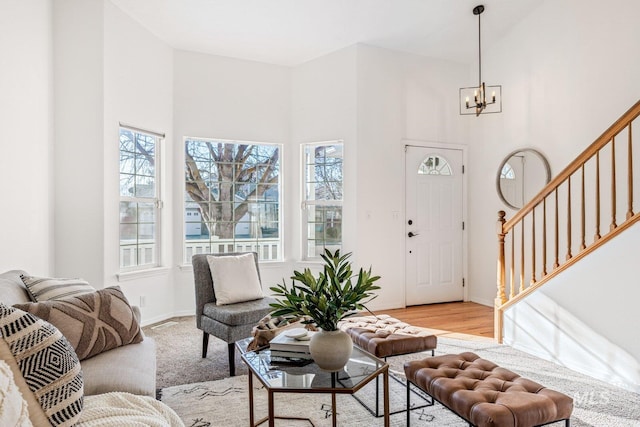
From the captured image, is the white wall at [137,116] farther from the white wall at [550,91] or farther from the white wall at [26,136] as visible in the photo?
the white wall at [550,91]

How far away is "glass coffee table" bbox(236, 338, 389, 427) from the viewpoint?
1694mm

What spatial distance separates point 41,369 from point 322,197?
393 centimetres

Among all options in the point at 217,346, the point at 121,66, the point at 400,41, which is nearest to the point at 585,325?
the point at 217,346

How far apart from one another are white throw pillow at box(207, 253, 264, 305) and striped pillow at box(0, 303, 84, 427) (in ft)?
5.79

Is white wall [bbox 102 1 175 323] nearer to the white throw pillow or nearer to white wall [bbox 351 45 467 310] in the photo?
the white throw pillow

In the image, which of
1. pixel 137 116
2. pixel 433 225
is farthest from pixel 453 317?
pixel 137 116

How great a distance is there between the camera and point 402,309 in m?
4.95

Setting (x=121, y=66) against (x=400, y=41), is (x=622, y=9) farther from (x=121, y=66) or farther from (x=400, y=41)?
(x=121, y=66)

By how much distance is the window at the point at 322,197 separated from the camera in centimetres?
498

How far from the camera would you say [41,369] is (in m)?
1.33

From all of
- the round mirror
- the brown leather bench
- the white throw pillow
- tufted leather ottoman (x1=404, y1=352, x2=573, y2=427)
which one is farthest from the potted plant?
the round mirror

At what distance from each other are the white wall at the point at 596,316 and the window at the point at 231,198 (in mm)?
3026

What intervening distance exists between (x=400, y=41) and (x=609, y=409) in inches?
160

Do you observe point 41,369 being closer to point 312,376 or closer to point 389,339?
point 312,376
